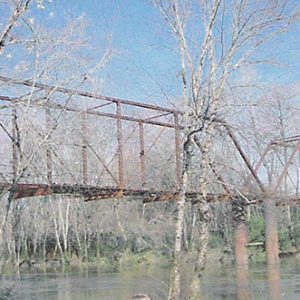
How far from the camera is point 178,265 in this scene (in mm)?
14734

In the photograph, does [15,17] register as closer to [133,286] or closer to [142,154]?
[142,154]

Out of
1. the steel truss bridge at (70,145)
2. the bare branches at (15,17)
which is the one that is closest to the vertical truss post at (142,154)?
the steel truss bridge at (70,145)

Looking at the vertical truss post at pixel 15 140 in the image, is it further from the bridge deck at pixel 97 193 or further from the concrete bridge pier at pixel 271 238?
the concrete bridge pier at pixel 271 238

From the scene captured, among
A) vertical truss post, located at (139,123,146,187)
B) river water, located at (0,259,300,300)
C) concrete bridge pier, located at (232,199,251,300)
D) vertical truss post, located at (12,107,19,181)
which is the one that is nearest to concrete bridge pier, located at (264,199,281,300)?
river water, located at (0,259,300,300)

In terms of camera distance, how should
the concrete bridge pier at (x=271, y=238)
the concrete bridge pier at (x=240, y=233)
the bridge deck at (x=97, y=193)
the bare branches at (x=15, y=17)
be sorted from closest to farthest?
1. the bare branches at (x=15, y=17)
2. the bridge deck at (x=97, y=193)
3. the concrete bridge pier at (x=271, y=238)
4. the concrete bridge pier at (x=240, y=233)

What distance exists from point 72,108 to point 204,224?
20.0 feet

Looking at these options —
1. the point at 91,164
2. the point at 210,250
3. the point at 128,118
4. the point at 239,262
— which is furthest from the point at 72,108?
the point at 210,250

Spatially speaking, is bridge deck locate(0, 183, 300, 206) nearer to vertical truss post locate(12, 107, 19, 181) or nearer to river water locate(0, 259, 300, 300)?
vertical truss post locate(12, 107, 19, 181)

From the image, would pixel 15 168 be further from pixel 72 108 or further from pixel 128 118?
pixel 128 118

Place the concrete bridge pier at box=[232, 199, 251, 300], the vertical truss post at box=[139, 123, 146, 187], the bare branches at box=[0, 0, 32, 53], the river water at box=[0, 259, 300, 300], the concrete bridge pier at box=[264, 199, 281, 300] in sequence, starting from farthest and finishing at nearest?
1. the concrete bridge pier at box=[232, 199, 251, 300]
2. the concrete bridge pier at box=[264, 199, 281, 300]
3. the river water at box=[0, 259, 300, 300]
4. the vertical truss post at box=[139, 123, 146, 187]
5. the bare branches at box=[0, 0, 32, 53]

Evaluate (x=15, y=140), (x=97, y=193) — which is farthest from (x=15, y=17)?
(x=97, y=193)

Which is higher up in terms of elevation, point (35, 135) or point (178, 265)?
point (35, 135)

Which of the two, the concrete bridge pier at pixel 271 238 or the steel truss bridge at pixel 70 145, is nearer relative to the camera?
the steel truss bridge at pixel 70 145

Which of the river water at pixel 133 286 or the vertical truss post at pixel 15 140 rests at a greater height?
the vertical truss post at pixel 15 140
